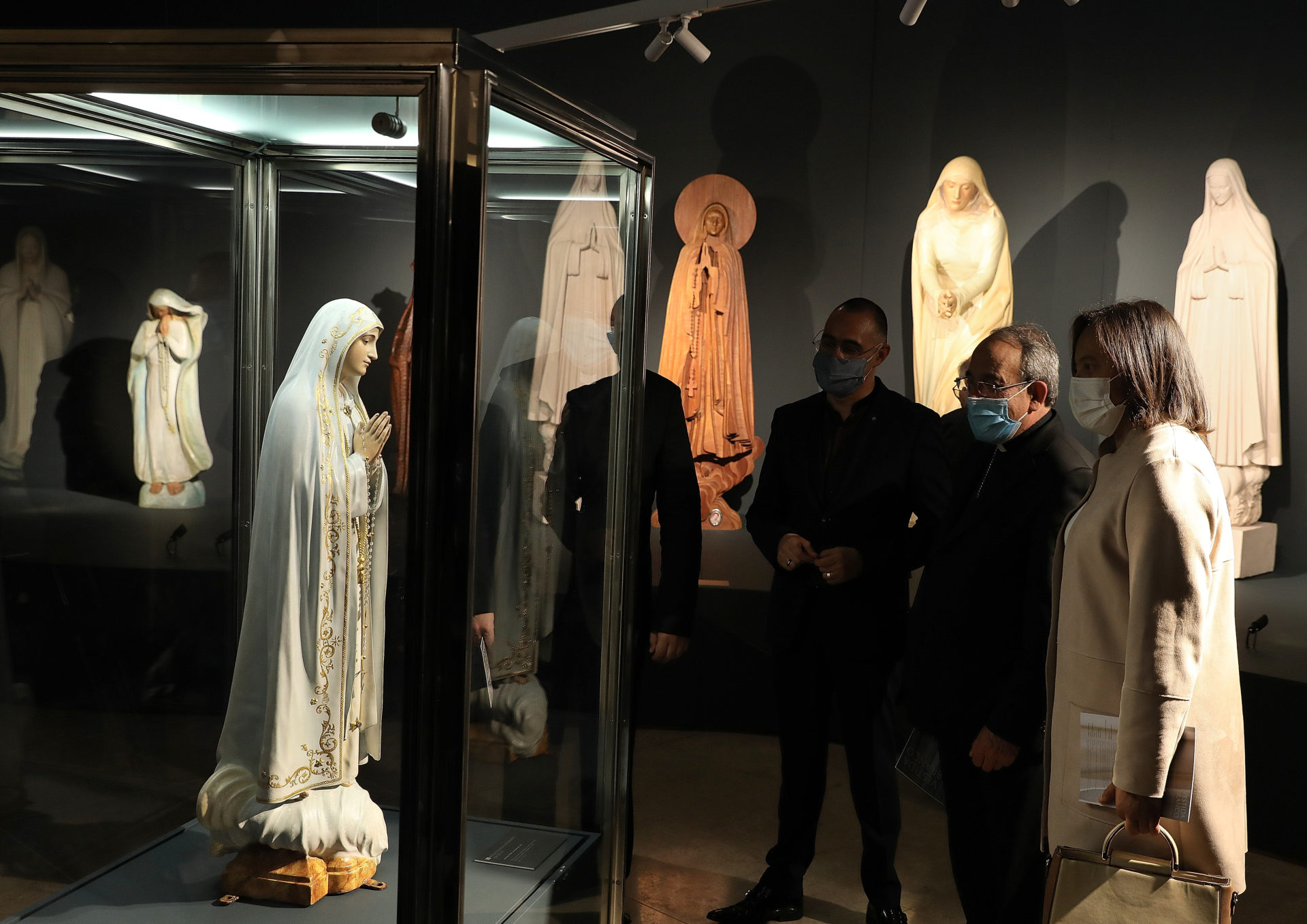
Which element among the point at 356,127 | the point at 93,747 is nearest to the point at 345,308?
the point at 356,127

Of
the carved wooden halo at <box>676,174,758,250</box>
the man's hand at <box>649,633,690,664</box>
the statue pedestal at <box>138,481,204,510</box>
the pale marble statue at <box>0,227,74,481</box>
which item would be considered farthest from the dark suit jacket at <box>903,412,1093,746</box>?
the carved wooden halo at <box>676,174,758,250</box>

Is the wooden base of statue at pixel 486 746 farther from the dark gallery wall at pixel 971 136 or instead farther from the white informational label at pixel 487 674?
the dark gallery wall at pixel 971 136

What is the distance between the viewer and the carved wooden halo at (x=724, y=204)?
5.36 metres

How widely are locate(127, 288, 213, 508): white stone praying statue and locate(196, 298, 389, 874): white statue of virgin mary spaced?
0.92ft

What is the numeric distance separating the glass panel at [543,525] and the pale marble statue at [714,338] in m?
2.80

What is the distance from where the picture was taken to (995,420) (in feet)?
8.66

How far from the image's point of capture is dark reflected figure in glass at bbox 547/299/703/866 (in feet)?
7.65

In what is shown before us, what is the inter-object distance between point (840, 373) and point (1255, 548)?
8.06 feet

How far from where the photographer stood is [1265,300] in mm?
4359

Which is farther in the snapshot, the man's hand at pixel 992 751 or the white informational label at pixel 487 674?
the man's hand at pixel 992 751

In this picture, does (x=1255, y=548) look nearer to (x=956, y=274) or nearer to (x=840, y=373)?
(x=956, y=274)

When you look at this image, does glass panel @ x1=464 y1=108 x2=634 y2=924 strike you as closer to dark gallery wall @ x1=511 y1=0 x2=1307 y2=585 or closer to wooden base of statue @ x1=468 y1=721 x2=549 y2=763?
wooden base of statue @ x1=468 y1=721 x2=549 y2=763

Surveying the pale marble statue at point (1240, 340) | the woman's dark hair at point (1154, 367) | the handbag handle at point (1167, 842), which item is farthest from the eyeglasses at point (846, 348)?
the pale marble statue at point (1240, 340)

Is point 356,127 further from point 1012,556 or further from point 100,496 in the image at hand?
point 1012,556
